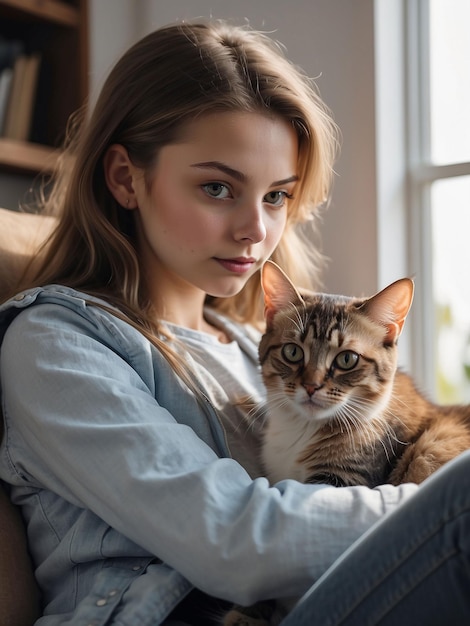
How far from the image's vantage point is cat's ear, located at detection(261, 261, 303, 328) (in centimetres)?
137

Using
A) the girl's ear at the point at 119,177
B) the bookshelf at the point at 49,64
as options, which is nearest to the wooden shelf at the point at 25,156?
the bookshelf at the point at 49,64

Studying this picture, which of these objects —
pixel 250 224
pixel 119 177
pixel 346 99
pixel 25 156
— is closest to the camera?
pixel 250 224

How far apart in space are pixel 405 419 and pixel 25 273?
80 centimetres

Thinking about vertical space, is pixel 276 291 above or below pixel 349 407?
above

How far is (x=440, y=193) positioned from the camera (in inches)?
85.4

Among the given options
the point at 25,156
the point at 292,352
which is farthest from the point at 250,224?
the point at 25,156

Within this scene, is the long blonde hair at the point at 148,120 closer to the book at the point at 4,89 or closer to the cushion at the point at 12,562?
the cushion at the point at 12,562

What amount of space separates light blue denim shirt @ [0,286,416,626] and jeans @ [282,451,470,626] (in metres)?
0.10

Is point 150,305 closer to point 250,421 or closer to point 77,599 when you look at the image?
point 250,421

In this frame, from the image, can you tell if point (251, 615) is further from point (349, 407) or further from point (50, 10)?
point (50, 10)

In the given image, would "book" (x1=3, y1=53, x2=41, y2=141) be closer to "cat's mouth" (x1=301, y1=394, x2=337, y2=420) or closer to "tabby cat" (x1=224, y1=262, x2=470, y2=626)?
"tabby cat" (x1=224, y1=262, x2=470, y2=626)

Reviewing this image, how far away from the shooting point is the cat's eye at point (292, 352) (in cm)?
130

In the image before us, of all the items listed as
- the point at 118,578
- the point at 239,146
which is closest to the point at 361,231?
the point at 239,146

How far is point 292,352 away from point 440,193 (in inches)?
41.8
